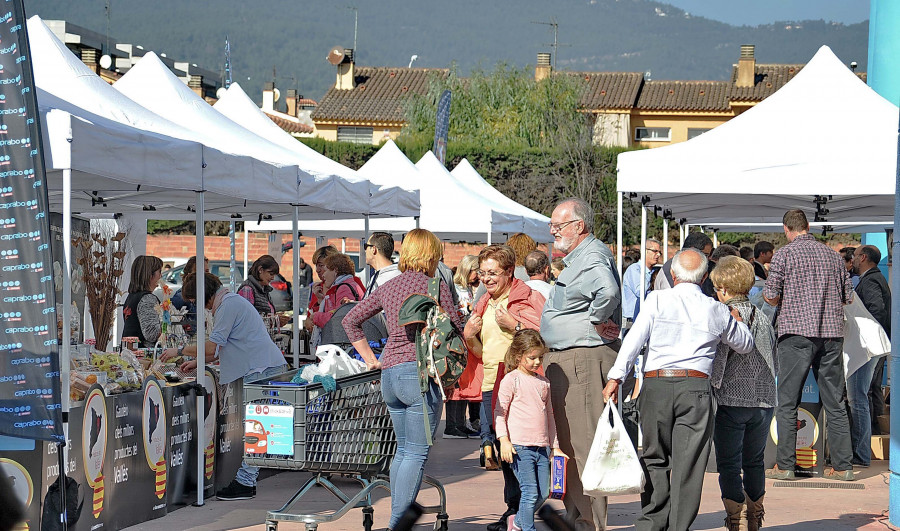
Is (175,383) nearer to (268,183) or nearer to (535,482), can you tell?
(268,183)

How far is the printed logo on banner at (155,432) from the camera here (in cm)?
686

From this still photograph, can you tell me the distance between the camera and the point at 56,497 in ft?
19.0

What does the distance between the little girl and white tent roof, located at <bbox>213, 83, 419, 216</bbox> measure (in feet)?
13.7

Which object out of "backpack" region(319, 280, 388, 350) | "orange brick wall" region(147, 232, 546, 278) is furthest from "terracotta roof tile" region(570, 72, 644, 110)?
"backpack" region(319, 280, 388, 350)

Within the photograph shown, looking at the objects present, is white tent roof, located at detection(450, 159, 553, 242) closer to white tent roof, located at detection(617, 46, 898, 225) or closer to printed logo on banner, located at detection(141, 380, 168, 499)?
white tent roof, located at detection(617, 46, 898, 225)

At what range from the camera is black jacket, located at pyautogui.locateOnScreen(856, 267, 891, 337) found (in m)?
9.91

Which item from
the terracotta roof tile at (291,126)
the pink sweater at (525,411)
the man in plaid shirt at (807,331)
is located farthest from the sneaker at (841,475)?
the terracotta roof tile at (291,126)

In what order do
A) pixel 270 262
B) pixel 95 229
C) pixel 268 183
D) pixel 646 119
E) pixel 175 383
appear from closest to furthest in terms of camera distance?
pixel 175 383
pixel 268 183
pixel 270 262
pixel 95 229
pixel 646 119

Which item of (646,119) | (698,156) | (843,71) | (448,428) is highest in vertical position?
(646,119)

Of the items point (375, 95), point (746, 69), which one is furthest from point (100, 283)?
point (746, 69)

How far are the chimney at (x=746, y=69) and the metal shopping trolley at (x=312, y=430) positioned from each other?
53247 mm

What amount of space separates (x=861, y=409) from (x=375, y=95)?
5090 centimetres

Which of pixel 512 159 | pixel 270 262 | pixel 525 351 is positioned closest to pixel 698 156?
pixel 525 351

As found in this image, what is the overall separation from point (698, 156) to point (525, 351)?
3079 millimetres
